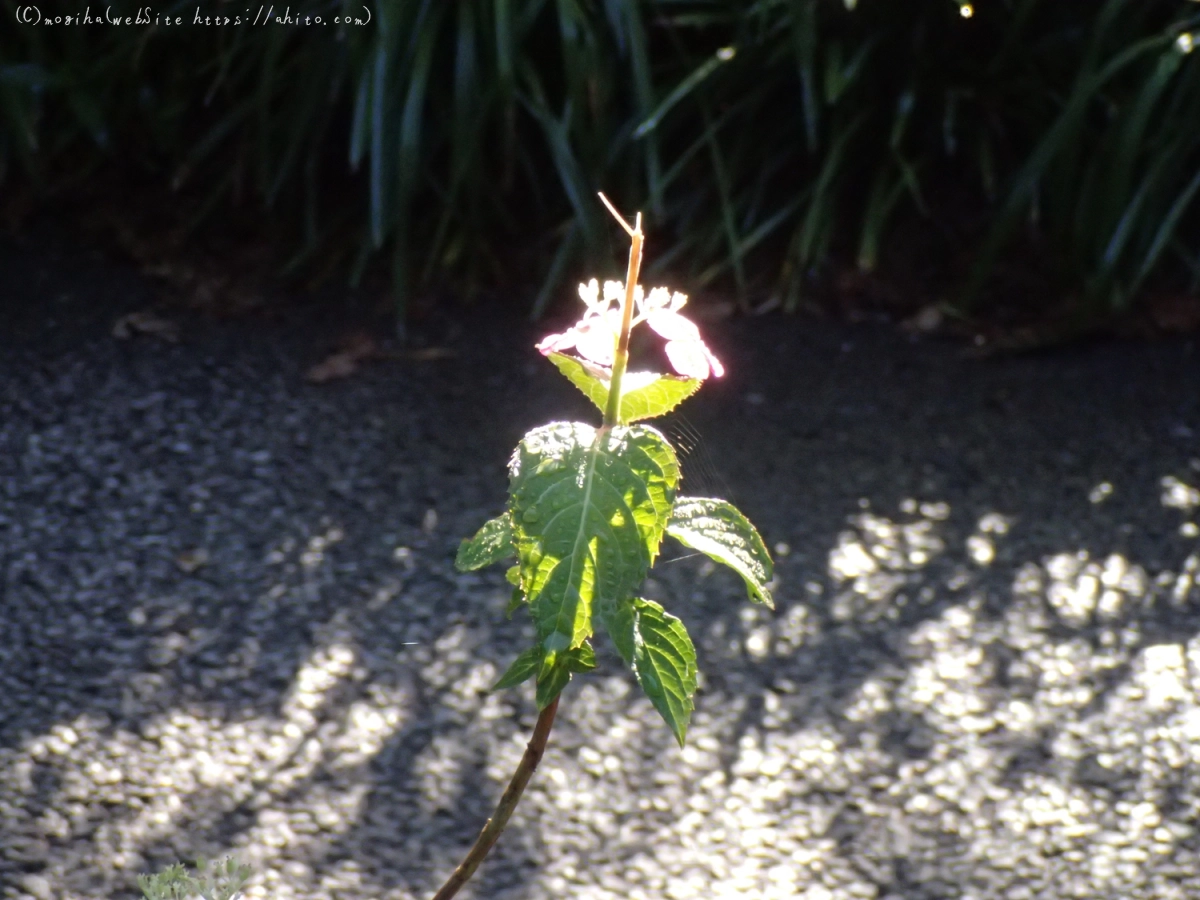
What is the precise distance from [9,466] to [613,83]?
155 cm

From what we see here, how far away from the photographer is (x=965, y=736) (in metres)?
1.81

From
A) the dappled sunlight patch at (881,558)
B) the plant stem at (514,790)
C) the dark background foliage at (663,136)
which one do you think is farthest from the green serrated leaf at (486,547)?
the dark background foliage at (663,136)

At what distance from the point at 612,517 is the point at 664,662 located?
14 centimetres

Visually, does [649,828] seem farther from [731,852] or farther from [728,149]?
[728,149]

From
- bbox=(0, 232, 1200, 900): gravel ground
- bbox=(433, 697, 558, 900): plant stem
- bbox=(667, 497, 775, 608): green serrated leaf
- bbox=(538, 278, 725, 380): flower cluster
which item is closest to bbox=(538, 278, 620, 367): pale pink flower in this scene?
bbox=(538, 278, 725, 380): flower cluster

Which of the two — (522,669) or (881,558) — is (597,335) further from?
(881,558)

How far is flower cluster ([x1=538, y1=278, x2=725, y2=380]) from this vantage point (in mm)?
865

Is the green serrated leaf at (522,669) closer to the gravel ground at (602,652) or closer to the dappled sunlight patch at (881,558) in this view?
the gravel ground at (602,652)

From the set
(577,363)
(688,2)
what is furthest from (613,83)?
(577,363)

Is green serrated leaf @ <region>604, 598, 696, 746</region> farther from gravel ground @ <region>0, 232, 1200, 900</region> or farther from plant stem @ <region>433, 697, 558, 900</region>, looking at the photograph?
gravel ground @ <region>0, 232, 1200, 900</region>

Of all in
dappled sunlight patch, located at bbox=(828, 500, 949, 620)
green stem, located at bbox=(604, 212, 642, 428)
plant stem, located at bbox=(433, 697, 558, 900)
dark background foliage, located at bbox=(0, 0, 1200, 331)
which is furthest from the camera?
dark background foliage, located at bbox=(0, 0, 1200, 331)

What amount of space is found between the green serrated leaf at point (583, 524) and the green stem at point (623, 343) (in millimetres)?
39

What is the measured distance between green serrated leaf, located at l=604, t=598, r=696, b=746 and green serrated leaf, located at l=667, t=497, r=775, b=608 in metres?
0.06

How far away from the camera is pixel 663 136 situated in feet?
10.1
